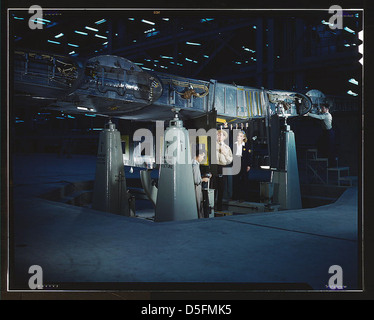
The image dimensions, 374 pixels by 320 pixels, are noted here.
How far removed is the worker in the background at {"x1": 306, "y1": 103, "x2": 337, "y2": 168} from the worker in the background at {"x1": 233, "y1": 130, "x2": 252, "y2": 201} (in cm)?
168

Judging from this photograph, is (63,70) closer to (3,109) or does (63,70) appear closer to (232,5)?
(3,109)

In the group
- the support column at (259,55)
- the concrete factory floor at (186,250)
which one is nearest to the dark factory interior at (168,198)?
the concrete factory floor at (186,250)

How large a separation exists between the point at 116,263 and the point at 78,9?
2.12m

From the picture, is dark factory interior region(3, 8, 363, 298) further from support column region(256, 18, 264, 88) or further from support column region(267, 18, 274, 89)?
support column region(256, 18, 264, 88)

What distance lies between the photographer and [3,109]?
2590 mm

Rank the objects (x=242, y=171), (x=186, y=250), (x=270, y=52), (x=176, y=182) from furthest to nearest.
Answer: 1. (x=270, y=52)
2. (x=242, y=171)
3. (x=176, y=182)
4. (x=186, y=250)

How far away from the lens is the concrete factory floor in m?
2.67

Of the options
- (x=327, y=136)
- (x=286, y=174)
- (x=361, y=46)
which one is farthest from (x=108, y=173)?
(x=327, y=136)

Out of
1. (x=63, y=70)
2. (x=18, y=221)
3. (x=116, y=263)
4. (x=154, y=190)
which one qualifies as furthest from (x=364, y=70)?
(x=154, y=190)

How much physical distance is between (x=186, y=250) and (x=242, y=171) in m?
5.49

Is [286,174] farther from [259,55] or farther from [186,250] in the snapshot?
[259,55]

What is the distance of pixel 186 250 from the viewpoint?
3371 millimetres

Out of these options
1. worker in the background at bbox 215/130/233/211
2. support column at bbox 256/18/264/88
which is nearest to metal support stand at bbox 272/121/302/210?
worker in the background at bbox 215/130/233/211

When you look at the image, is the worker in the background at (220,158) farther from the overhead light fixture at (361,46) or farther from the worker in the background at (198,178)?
the overhead light fixture at (361,46)
